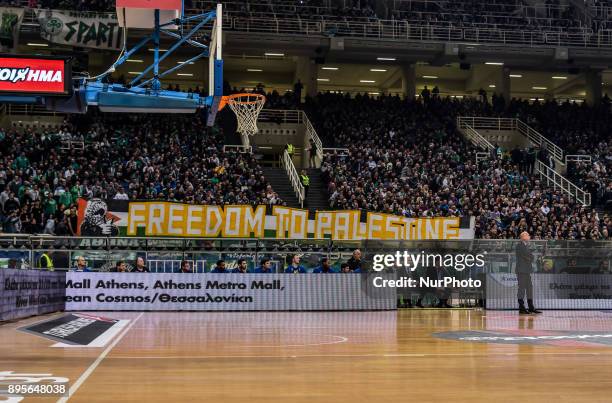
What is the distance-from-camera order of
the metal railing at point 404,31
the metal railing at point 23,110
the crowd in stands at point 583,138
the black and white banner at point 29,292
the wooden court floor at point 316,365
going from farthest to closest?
the metal railing at point 404,31 → the metal railing at point 23,110 → the crowd in stands at point 583,138 → the black and white banner at point 29,292 → the wooden court floor at point 316,365

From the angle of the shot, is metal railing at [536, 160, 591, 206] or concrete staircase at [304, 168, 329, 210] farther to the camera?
metal railing at [536, 160, 591, 206]

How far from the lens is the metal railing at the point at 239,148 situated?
39531 millimetres

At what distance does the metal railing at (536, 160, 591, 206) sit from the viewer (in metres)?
40.6

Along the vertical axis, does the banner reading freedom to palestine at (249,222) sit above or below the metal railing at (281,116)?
below

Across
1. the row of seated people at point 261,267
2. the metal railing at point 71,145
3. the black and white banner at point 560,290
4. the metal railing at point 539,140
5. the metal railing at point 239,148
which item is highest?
the metal railing at point 539,140

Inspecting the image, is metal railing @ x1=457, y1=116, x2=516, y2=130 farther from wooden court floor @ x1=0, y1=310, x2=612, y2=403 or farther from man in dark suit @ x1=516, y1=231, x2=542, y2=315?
wooden court floor @ x1=0, y1=310, x2=612, y2=403

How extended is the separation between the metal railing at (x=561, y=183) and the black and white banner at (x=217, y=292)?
2100cm

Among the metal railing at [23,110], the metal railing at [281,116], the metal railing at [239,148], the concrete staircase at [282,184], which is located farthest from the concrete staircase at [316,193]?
the metal railing at [23,110]

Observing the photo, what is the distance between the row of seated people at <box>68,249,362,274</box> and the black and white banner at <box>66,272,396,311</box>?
0.23 m

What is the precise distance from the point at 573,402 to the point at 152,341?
7074mm

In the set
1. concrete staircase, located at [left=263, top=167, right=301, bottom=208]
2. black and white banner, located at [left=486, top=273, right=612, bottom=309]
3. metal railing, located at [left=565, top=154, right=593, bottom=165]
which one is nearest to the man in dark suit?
black and white banner, located at [left=486, top=273, right=612, bottom=309]

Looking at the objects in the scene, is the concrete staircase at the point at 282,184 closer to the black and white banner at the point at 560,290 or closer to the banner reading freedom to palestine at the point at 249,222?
the banner reading freedom to palestine at the point at 249,222

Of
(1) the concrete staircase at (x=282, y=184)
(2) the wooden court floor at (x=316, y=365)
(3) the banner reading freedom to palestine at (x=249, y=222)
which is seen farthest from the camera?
(1) the concrete staircase at (x=282, y=184)

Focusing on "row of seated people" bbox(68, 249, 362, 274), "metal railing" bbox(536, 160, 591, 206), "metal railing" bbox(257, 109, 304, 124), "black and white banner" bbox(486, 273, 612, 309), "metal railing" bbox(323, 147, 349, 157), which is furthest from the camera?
"metal railing" bbox(257, 109, 304, 124)
